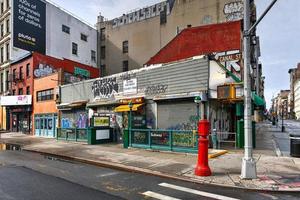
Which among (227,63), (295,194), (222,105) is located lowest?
(295,194)

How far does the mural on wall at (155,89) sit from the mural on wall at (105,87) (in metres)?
3.27

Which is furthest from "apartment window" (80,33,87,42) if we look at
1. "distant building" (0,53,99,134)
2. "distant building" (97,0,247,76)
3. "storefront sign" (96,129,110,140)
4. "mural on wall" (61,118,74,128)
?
"storefront sign" (96,129,110,140)

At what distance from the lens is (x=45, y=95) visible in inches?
1113

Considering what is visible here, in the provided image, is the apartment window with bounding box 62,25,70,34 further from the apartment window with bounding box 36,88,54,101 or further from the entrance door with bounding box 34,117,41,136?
the entrance door with bounding box 34,117,41,136

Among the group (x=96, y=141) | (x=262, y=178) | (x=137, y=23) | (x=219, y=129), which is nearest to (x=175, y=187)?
(x=262, y=178)

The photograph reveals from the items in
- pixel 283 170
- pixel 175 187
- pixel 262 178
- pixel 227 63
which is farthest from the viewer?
pixel 227 63

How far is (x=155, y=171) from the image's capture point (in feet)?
31.3

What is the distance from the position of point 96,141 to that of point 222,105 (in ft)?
28.3

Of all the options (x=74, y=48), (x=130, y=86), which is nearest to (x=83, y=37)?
(x=74, y=48)

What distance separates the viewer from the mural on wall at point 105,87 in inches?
810

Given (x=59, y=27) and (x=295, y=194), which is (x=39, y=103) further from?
(x=295, y=194)

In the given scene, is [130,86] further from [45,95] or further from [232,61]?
[45,95]

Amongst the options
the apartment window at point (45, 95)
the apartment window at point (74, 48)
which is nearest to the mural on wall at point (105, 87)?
the apartment window at point (45, 95)

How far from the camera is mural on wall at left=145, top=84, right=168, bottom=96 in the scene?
17.0m
